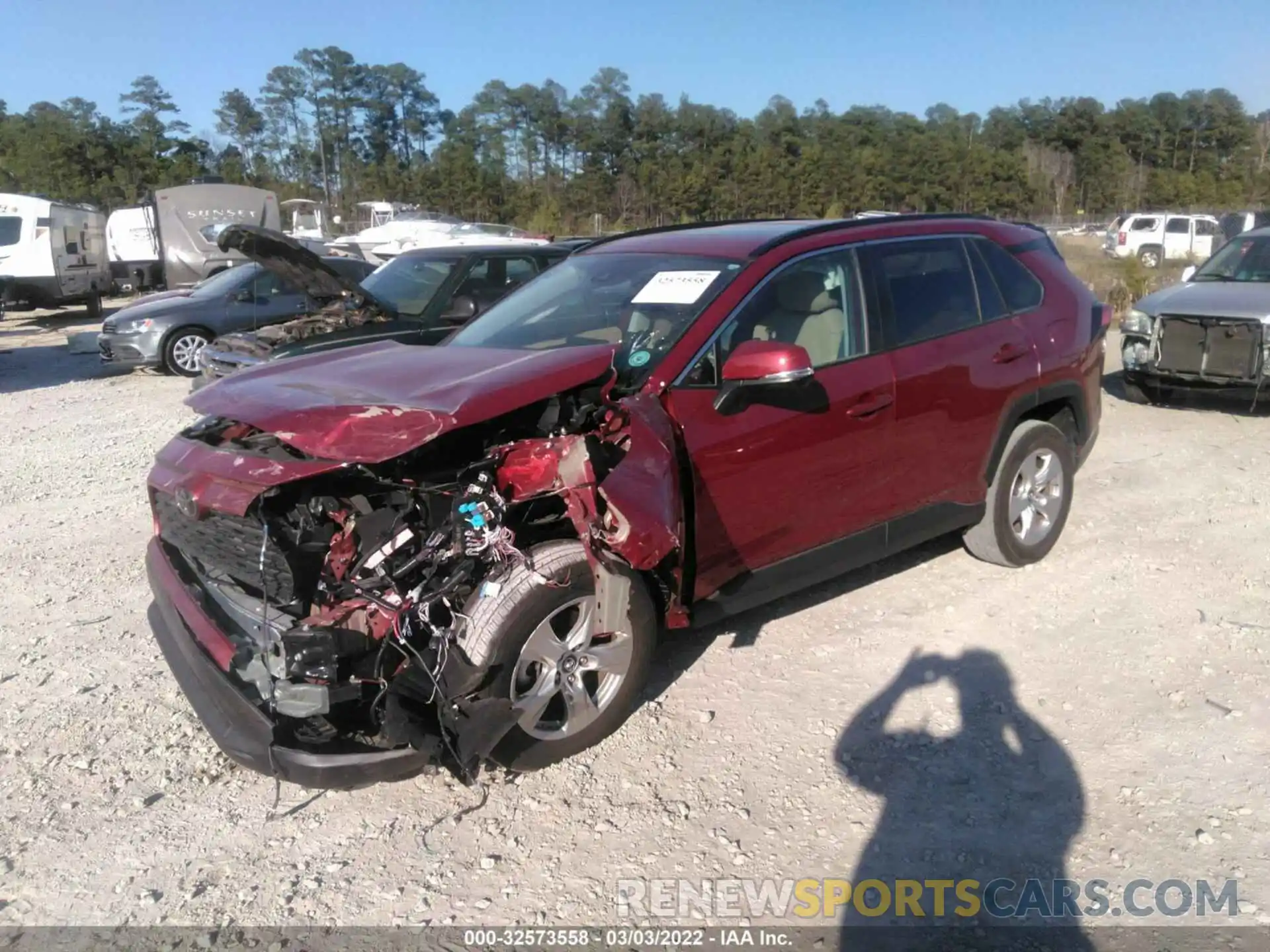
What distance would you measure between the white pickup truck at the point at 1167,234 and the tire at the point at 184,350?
25.8 m

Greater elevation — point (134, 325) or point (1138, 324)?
point (1138, 324)

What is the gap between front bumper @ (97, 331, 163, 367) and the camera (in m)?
12.3

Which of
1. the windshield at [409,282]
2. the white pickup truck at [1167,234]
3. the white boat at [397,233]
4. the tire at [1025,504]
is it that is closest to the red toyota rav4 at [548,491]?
the tire at [1025,504]

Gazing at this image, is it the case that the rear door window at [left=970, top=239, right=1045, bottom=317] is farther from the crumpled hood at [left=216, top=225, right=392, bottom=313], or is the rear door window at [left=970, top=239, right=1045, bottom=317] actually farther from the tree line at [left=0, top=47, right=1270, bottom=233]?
the tree line at [left=0, top=47, right=1270, bottom=233]

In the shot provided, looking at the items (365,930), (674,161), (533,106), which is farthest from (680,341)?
(533,106)

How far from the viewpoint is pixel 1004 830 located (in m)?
3.26

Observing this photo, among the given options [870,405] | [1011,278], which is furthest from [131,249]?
[870,405]

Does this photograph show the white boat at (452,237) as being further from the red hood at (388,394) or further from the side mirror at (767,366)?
the side mirror at (767,366)

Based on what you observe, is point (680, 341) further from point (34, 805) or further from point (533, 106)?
point (533, 106)

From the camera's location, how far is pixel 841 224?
4.64 metres

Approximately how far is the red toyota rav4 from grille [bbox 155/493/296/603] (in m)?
0.01

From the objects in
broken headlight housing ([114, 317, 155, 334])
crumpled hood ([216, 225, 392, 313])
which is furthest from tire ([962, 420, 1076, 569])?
broken headlight housing ([114, 317, 155, 334])

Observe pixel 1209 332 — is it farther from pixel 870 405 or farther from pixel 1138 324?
pixel 870 405

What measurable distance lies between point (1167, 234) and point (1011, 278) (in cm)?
2961
